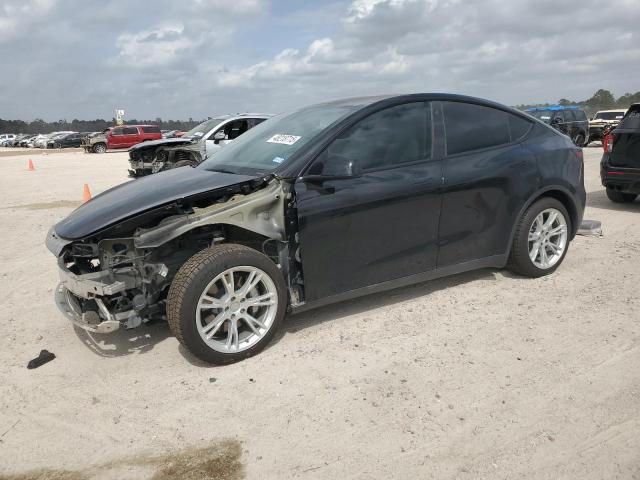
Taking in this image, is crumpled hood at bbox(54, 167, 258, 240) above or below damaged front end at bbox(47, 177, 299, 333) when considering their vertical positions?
above

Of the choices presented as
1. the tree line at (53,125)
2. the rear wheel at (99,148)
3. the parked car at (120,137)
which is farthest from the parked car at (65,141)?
the tree line at (53,125)

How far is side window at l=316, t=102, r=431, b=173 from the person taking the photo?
150 inches

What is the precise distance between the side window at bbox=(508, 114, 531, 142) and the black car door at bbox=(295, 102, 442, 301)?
37.6 inches

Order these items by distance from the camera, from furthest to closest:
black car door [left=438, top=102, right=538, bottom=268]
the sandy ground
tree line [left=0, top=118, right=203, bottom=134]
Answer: tree line [left=0, top=118, right=203, bottom=134], black car door [left=438, top=102, right=538, bottom=268], the sandy ground

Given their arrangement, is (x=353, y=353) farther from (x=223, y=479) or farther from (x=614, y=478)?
(x=614, y=478)

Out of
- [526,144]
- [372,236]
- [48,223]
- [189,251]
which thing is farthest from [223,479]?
[48,223]

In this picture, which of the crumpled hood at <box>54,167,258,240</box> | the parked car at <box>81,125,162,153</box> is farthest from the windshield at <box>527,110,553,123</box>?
the parked car at <box>81,125,162,153</box>

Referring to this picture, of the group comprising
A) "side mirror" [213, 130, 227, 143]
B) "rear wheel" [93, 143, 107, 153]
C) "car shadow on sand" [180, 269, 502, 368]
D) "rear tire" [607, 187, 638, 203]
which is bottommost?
"car shadow on sand" [180, 269, 502, 368]

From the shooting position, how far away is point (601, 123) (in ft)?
80.1

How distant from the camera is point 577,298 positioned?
4.43 meters

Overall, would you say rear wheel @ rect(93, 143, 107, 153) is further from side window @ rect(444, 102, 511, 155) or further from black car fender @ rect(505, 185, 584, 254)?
black car fender @ rect(505, 185, 584, 254)

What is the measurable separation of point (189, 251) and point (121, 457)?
1.47 meters

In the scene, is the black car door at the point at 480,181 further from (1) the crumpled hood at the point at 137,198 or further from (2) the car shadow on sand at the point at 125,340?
(2) the car shadow on sand at the point at 125,340

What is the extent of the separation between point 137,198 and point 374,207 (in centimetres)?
170
